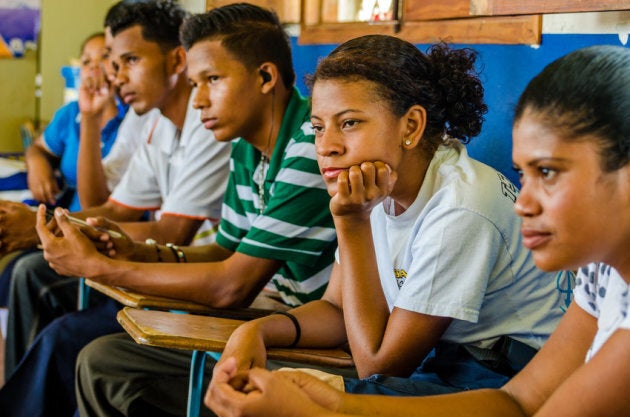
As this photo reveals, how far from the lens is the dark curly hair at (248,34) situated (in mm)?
2545

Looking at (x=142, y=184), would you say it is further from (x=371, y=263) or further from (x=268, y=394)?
(x=268, y=394)

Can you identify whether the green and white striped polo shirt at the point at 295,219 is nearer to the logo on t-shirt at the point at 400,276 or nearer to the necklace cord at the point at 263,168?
the necklace cord at the point at 263,168

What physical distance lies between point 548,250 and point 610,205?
109 mm

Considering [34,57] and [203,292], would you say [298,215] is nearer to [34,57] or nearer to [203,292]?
[203,292]

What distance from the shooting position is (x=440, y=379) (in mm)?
1738

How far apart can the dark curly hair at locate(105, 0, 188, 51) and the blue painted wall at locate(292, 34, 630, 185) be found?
1195 millimetres

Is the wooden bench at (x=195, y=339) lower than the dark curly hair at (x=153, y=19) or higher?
lower

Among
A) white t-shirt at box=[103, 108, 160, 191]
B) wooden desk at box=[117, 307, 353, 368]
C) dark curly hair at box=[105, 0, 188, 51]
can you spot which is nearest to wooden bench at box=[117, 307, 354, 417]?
wooden desk at box=[117, 307, 353, 368]

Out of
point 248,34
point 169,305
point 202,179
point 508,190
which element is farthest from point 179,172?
point 508,190

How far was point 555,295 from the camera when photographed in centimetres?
177

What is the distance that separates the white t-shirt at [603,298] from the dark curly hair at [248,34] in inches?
56.3

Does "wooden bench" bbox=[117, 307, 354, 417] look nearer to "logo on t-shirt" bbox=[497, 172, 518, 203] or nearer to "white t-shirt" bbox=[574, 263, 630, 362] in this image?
"logo on t-shirt" bbox=[497, 172, 518, 203]

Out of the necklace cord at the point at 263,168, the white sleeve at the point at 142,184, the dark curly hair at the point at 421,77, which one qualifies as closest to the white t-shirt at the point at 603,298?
the dark curly hair at the point at 421,77

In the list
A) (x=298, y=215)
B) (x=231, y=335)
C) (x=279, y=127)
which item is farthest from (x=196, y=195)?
(x=231, y=335)
